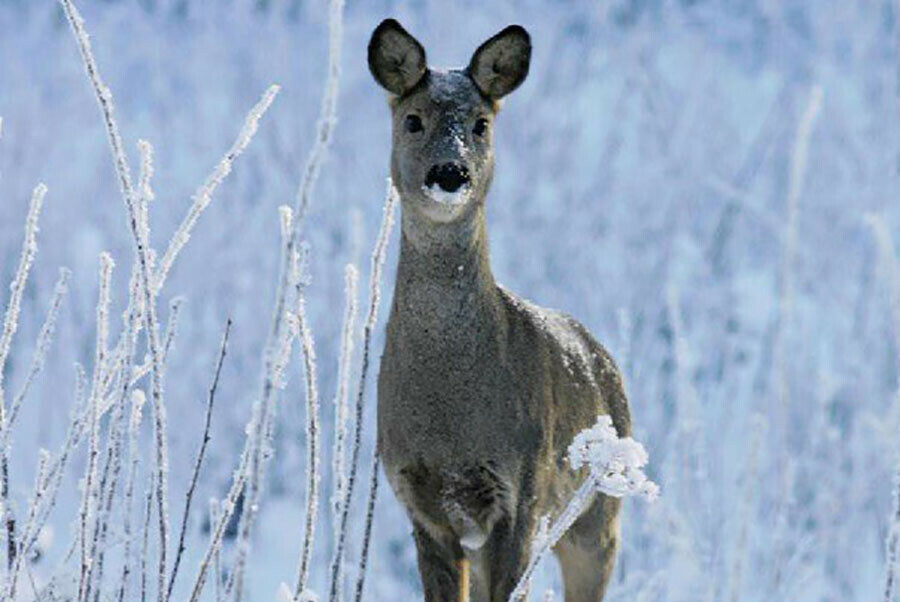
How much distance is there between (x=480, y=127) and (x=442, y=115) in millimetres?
111

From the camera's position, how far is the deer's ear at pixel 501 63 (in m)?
4.24

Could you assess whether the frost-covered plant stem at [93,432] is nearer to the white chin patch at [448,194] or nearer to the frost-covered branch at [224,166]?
the frost-covered branch at [224,166]

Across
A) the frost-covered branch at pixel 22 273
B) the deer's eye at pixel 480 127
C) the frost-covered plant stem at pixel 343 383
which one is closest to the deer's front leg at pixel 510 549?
the deer's eye at pixel 480 127

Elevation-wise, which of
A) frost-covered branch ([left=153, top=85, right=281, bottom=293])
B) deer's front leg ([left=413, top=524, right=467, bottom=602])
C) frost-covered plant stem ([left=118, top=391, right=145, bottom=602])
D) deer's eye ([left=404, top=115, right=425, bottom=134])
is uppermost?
deer's eye ([left=404, top=115, right=425, bottom=134])

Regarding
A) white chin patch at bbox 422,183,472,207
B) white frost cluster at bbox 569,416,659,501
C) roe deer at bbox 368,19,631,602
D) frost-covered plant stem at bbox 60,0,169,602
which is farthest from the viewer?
roe deer at bbox 368,19,631,602

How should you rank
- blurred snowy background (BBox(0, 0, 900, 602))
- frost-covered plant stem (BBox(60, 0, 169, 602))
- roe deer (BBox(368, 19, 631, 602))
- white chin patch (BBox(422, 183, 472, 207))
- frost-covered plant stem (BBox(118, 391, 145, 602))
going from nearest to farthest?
frost-covered plant stem (BBox(60, 0, 169, 602)), frost-covered plant stem (BBox(118, 391, 145, 602)), white chin patch (BBox(422, 183, 472, 207)), roe deer (BBox(368, 19, 631, 602)), blurred snowy background (BBox(0, 0, 900, 602))

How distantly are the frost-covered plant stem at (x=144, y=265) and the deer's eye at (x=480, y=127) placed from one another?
142cm

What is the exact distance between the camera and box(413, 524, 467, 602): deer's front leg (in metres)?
4.12

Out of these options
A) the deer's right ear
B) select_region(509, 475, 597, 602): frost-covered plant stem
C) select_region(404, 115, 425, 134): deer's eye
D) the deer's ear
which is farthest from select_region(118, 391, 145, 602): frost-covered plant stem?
the deer's ear

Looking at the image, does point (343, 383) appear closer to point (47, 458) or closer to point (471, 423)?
point (47, 458)

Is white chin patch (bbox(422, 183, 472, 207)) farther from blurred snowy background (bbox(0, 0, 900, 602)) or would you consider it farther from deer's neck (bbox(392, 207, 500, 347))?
blurred snowy background (bbox(0, 0, 900, 602))

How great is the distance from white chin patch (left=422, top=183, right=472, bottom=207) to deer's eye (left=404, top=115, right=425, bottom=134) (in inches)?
8.3

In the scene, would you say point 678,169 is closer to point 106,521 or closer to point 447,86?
point 447,86

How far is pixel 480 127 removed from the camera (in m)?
4.12
